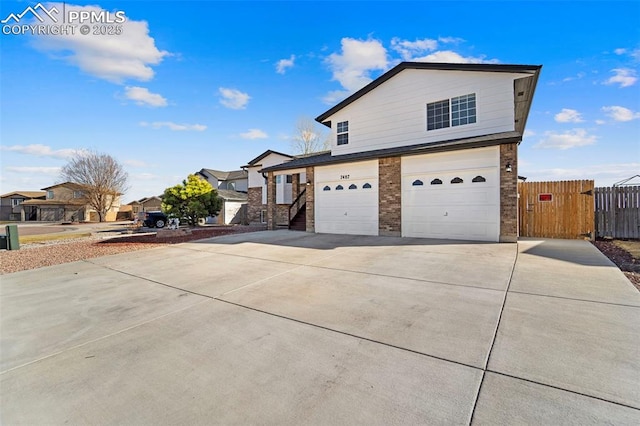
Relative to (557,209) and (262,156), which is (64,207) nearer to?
(262,156)

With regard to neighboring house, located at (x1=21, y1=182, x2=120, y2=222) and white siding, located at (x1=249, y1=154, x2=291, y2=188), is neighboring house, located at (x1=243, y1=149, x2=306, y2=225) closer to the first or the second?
white siding, located at (x1=249, y1=154, x2=291, y2=188)

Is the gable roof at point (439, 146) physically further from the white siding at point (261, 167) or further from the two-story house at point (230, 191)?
the two-story house at point (230, 191)

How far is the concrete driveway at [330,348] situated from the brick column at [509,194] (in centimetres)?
310

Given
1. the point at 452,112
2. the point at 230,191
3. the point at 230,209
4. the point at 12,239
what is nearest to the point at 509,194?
the point at 452,112

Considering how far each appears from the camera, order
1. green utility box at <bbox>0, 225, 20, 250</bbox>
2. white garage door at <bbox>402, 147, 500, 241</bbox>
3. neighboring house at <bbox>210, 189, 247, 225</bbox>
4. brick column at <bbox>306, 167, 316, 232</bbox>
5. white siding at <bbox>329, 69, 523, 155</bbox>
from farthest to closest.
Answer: neighboring house at <bbox>210, 189, 247, 225</bbox>, brick column at <bbox>306, 167, 316, 232</bbox>, green utility box at <bbox>0, 225, 20, 250</bbox>, white siding at <bbox>329, 69, 523, 155</bbox>, white garage door at <bbox>402, 147, 500, 241</bbox>

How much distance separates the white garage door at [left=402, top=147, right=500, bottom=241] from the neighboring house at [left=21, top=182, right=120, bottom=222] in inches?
1831

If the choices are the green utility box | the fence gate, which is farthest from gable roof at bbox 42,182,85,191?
the fence gate

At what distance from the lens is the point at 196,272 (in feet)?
21.4

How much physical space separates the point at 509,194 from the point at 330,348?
9.17m

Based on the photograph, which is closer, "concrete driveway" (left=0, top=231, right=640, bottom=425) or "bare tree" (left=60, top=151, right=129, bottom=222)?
"concrete driveway" (left=0, top=231, right=640, bottom=425)

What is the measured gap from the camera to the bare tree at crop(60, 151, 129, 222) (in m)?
37.8

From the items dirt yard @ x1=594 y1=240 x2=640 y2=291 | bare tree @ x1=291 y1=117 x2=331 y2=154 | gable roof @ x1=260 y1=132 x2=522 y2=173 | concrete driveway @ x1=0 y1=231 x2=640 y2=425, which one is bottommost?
concrete driveway @ x1=0 y1=231 x2=640 y2=425

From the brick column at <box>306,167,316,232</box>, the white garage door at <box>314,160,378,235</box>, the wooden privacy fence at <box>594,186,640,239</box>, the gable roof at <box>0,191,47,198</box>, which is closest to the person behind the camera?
the wooden privacy fence at <box>594,186,640,239</box>

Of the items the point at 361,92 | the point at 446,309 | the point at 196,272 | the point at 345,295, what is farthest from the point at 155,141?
the point at 446,309
